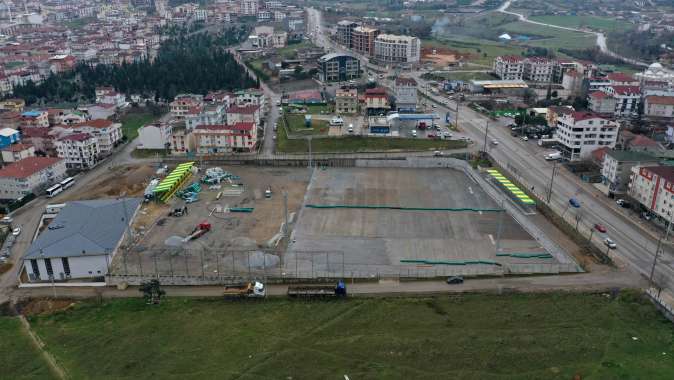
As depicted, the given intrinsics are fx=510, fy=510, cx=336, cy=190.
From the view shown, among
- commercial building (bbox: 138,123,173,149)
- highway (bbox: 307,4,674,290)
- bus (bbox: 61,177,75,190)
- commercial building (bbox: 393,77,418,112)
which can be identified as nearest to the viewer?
highway (bbox: 307,4,674,290)

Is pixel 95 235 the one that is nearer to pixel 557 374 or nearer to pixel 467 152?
pixel 557 374

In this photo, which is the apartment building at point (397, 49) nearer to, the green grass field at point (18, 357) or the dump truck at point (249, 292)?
the dump truck at point (249, 292)

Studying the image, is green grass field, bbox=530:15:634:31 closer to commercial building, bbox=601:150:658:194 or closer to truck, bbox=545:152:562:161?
truck, bbox=545:152:562:161

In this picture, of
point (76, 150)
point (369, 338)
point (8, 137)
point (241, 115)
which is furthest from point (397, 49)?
point (369, 338)

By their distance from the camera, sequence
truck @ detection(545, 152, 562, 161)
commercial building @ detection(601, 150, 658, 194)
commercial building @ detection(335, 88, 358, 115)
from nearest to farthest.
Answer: commercial building @ detection(601, 150, 658, 194), truck @ detection(545, 152, 562, 161), commercial building @ detection(335, 88, 358, 115)

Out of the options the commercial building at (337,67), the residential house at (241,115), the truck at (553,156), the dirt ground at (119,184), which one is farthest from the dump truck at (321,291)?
the commercial building at (337,67)

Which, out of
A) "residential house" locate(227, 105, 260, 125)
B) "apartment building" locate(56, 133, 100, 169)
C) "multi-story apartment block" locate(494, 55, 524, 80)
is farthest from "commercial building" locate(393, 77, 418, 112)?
"apartment building" locate(56, 133, 100, 169)

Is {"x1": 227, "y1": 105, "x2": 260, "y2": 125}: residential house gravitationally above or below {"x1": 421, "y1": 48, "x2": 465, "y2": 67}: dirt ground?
below
